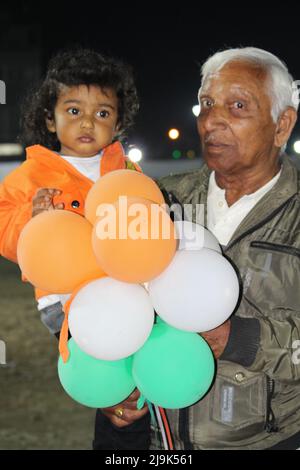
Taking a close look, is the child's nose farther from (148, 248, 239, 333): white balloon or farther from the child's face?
(148, 248, 239, 333): white balloon

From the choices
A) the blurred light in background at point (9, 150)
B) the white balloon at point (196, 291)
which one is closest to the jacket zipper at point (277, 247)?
the white balloon at point (196, 291)

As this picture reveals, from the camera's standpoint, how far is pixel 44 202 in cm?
227

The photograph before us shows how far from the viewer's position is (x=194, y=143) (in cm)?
2398

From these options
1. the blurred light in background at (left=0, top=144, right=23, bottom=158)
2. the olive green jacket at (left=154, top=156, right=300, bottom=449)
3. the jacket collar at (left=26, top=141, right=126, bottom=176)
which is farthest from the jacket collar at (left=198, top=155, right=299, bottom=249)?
the blurred light in background at (left=0, top=144, right=23, bottom=158)

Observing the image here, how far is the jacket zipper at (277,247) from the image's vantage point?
2211 millimetres

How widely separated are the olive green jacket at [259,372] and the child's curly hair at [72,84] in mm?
1023

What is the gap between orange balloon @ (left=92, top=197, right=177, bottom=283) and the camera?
183cm

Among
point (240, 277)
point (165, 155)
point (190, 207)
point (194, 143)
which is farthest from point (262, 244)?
point (165, 155)

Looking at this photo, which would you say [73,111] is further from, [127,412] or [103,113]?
[127,412]

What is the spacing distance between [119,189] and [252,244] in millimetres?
537

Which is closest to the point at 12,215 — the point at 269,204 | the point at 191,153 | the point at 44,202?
the point at 44,202

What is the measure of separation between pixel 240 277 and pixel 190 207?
0.39m

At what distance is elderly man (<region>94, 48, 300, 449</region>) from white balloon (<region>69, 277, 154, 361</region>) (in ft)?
0.94
